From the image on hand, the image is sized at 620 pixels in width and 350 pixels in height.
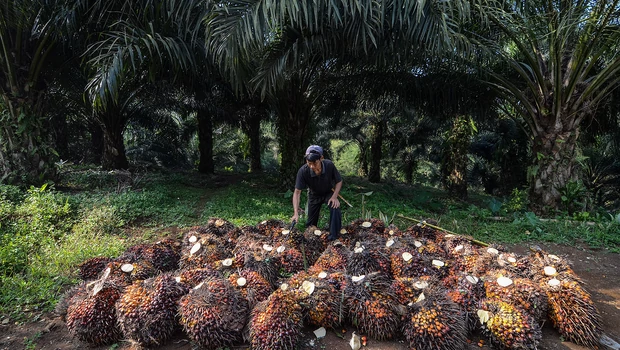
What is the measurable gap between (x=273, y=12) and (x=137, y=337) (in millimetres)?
3215

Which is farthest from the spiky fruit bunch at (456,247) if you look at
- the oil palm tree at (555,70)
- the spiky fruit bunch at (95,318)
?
the oil palm tree at (555,70)

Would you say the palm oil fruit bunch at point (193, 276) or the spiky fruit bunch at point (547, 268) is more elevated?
the spiky fruit bunch at point (547, 268)

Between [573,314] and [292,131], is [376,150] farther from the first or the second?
[573,314]

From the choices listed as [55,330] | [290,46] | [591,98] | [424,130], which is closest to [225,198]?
[290,46]

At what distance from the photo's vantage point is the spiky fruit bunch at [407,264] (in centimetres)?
272

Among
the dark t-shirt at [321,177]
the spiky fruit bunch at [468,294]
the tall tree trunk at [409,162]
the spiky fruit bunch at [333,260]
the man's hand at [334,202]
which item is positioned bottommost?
the tall tree trunk at [409,162]

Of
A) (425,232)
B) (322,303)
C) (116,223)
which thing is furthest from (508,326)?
(116,223)

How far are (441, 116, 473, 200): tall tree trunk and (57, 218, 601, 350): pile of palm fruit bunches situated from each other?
6291 millimetres

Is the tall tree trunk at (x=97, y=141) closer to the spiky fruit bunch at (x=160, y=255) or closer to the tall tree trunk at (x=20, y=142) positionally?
the tall tree trunk at (x=20, y=142)

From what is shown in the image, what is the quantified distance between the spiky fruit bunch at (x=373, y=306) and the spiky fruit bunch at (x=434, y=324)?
10 centimetres

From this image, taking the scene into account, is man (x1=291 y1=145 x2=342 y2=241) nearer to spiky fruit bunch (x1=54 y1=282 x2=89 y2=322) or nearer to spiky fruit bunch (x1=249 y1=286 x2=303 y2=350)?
spiky fruit bunch (x1=249 y1=286 x2=303 y2=350)

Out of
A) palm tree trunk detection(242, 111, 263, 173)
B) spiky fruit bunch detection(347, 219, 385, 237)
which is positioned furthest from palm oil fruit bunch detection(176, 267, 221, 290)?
palm tree trunk detection(242, 111, 263, 173)

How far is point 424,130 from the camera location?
14.0 meters

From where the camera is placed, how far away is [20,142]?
573cm
